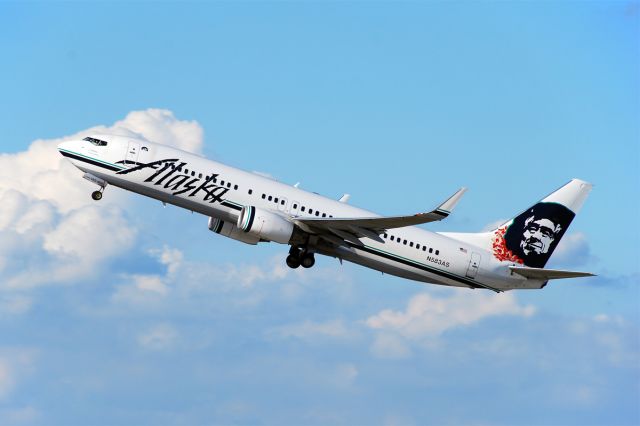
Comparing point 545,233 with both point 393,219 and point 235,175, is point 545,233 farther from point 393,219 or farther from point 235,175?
point 235,175

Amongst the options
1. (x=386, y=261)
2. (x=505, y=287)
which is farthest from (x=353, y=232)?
(x=505, y=287)

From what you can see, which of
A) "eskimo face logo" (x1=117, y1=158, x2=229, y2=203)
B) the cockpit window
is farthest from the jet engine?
the cockpit window

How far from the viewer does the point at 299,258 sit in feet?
184

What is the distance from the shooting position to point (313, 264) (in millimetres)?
56375

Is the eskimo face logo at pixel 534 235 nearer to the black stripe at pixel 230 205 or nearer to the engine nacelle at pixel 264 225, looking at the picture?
the engine nacelle at pixel 264 225

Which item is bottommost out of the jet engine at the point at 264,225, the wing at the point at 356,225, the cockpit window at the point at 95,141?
the jet engine at the point at 264,225

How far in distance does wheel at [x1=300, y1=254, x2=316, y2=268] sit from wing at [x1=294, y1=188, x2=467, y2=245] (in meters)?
1.61

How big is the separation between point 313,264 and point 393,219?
688 cm

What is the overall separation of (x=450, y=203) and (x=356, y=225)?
21.6 feet

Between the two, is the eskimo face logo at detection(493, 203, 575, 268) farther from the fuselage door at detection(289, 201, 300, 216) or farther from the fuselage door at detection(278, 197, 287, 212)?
the fuselage door at detection(278, 197, 287, 212)

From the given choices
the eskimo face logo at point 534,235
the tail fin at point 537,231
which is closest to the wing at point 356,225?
the tail fin at point 537,231

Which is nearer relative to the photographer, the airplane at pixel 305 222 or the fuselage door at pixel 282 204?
the airplane at pixel 305 222

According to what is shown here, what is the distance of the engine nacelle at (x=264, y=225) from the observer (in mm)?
52188

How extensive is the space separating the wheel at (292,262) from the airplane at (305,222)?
0.18ft
